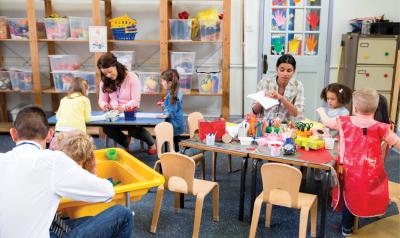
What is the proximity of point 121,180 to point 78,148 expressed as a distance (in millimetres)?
610

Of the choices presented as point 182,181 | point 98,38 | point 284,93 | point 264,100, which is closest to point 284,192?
point 182,181

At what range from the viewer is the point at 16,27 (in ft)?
15.5

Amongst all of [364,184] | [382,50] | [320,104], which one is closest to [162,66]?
[320,104]

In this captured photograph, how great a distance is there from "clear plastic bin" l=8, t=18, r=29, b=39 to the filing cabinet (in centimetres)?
388

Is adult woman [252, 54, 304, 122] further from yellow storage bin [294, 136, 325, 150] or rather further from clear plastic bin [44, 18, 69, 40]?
clear plastic bin [44, 18, 69, 40]

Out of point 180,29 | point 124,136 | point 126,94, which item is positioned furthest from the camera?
point 180,29

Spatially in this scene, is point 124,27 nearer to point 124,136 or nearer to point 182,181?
point 124,136

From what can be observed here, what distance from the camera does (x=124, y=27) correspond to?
4586 millimetres

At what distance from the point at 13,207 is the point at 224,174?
2.42 meters

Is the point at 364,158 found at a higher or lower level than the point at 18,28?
lower

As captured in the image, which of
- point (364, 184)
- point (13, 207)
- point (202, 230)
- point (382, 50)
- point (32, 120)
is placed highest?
point (382, 50)

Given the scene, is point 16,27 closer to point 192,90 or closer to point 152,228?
point 192,90

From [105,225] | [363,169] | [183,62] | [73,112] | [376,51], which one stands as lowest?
[105,225]

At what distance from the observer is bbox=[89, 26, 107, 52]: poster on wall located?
454 centimetres
